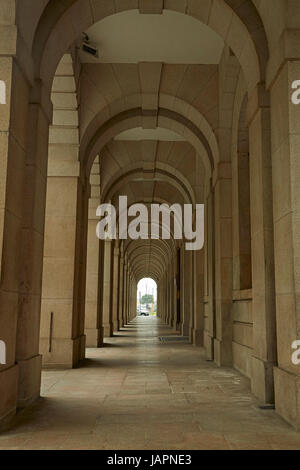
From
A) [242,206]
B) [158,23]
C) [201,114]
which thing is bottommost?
[242,206]

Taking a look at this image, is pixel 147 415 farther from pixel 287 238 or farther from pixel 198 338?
pixel 198 338

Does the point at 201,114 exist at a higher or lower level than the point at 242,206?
higher

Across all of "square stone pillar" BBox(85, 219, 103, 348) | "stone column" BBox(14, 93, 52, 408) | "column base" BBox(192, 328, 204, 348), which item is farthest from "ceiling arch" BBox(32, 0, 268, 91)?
"column base" BBox(192, 328, 204, 348)

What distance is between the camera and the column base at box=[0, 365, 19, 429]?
16.1 feet

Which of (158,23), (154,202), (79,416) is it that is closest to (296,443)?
(79,416)

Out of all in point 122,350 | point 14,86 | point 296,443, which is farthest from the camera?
point 122,350

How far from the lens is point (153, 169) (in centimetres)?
1788

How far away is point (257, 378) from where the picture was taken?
21.2 feet

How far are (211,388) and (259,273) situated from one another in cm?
224

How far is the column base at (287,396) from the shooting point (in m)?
4.94

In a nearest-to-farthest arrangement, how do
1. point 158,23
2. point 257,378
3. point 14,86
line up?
point 14,86
point 257,378
point 158,23

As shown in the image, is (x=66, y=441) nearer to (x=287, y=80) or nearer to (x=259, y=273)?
(x=259, y=273)

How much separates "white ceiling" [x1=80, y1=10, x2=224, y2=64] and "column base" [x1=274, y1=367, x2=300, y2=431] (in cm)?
758

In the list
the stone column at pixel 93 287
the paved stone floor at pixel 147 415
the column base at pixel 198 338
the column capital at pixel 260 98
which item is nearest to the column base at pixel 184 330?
the column base at pixel 198 338
